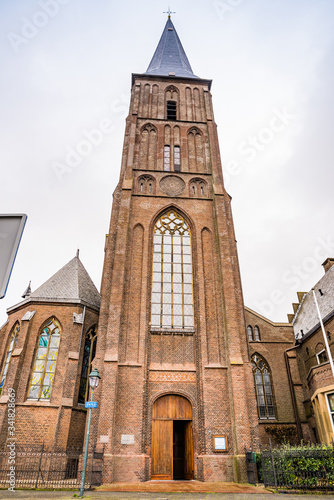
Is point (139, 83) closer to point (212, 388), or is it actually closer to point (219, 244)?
point (219, 244)

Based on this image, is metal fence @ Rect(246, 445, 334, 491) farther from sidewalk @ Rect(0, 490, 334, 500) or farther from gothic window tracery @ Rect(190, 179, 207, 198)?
gothic window tracery @ Rect(190, 179, 207, 198)

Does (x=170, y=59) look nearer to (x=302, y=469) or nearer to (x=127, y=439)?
(x=127, y=439)

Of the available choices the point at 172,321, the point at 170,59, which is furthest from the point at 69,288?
the point at 170,59

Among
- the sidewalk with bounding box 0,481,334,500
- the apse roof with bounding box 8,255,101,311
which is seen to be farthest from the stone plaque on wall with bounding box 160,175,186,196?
the sidewalk with bounding box 0,481,334,500

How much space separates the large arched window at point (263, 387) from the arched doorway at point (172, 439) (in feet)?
29.6

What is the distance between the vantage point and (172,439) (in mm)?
15789

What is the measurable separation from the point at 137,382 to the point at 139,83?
23.3 m

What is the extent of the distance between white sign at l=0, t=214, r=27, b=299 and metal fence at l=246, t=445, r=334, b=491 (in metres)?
13.5

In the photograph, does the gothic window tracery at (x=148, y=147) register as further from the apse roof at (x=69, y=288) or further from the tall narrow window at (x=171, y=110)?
the apse roof at (x=69, y=288)

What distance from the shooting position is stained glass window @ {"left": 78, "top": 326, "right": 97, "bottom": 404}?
1927 centimetres

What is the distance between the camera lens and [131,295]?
1858cm

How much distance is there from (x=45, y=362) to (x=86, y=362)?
233 cm

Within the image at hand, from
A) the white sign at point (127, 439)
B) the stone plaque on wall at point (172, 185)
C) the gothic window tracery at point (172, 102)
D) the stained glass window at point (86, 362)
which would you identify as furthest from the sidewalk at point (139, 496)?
the gothic window tracery at point (172, 102)

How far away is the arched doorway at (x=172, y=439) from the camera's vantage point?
15.3m
